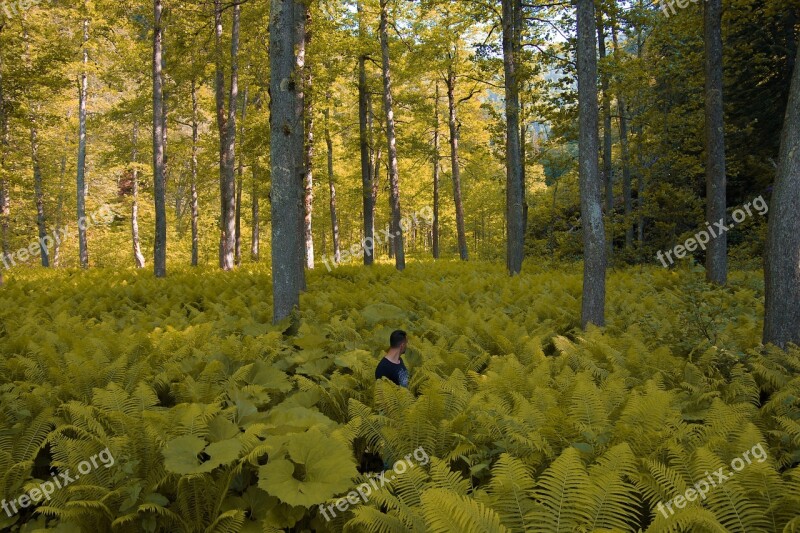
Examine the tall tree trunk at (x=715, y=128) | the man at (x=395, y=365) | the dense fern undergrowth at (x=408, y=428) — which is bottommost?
the dense fern undergrowth at (x=408, y=428)

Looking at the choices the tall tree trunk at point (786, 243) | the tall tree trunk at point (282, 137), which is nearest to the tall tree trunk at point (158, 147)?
the tall tree trunk at point (282, 137)

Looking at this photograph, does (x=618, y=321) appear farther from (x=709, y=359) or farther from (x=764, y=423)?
(x=764, y=423)

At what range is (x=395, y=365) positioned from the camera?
5.12 m

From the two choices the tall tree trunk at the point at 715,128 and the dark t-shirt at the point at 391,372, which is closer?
the dark t-shirt at the point at 391,372

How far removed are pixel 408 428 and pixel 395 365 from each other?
3.71ft

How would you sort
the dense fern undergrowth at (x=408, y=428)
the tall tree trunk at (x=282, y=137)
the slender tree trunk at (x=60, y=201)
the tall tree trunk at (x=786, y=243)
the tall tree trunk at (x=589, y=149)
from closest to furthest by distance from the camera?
the dense fern undergrowth at (x=408, y=428) → the tall tree trunk at (x=786, y=243) → the tall tree trunk at (x=589, y=149) → the tall tree trunk at (x=282, y=137) → the slender tree trunk at (x=60, y=201)

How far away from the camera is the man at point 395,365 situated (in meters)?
5.06

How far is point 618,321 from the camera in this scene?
26.4ft

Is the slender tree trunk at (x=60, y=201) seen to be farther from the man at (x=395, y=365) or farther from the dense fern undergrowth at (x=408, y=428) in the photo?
the man at (x=395, y=365)

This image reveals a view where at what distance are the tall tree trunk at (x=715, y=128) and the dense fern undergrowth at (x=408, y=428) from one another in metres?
4.27

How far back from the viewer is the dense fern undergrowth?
2885 millimetres

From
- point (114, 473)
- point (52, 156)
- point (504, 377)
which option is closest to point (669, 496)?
point (504, 377)

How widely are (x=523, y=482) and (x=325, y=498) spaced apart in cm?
121

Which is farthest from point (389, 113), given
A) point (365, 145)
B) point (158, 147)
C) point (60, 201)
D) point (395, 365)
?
point (60, 201)
